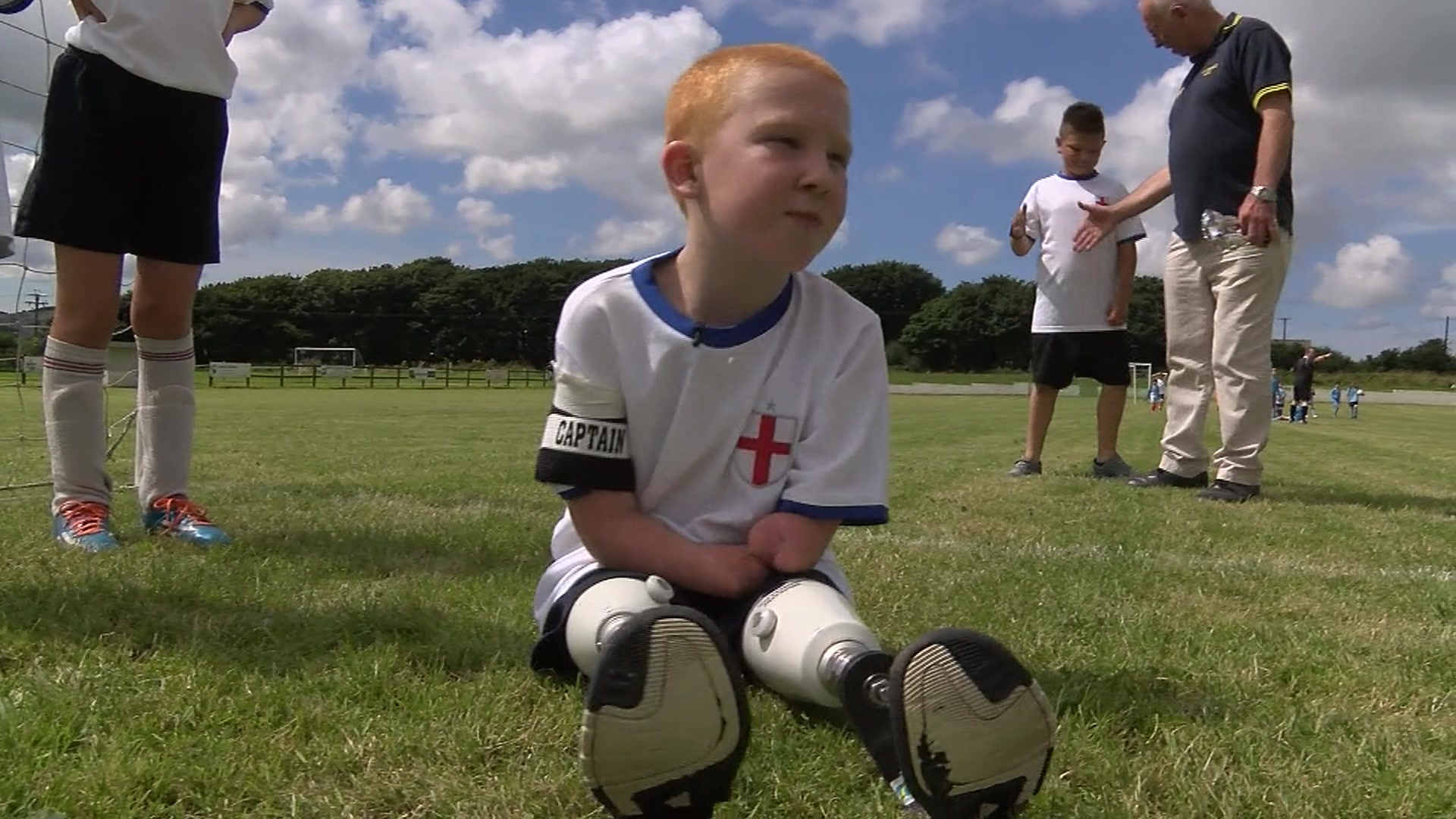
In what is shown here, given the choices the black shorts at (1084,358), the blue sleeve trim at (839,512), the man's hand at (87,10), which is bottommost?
the blue sleeve trim at (839,512)

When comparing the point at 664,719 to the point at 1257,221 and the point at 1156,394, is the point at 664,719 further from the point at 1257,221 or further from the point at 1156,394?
the point at 1156,394

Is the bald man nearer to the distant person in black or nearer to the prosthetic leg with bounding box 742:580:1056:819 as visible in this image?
the prosthetic leg with bounding box 742:580:1056:819

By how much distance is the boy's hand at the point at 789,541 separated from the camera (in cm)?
180

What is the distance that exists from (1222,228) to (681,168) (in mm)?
4003

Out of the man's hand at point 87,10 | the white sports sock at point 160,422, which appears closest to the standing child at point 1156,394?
the white sports sock at point 160,422

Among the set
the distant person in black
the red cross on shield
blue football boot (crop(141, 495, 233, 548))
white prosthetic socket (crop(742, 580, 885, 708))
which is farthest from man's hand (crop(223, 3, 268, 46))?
the distant person in black

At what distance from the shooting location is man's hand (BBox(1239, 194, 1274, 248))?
482cm

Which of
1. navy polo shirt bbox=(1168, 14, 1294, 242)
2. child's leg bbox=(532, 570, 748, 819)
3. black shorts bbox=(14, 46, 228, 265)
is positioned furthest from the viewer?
navy polo shirt bbox=(1168, 14, 1294, 242)

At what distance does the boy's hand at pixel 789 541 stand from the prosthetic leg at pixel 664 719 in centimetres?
51

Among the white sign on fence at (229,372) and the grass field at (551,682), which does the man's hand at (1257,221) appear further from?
the white sign on fence at (229,372)

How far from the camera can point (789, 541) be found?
181 cm

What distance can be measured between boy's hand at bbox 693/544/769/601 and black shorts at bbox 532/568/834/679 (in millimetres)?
16

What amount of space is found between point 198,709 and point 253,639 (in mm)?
432

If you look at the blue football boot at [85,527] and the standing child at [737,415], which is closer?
the standing child at [737,415]
